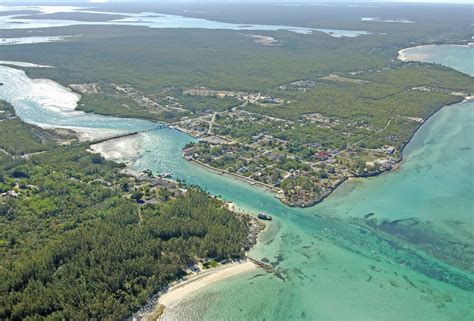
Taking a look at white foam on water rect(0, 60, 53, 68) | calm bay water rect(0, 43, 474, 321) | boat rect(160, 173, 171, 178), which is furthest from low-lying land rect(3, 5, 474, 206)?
boat rect(160, 173, 171, 178)

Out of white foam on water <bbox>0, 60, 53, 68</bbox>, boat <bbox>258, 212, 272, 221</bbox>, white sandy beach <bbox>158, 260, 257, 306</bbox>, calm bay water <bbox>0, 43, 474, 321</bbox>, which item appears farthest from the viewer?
white foam on water <bbox>0, 60, 53, 68</bbox>

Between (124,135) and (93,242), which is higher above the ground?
(124,135)

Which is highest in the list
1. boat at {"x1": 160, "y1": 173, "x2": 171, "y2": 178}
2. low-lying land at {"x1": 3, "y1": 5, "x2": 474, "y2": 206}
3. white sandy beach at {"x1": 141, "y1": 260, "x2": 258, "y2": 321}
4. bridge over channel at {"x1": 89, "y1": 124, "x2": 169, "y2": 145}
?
low-lying land at {"x1": 3, "y1": 5, "x2": 474, "y2": 206}

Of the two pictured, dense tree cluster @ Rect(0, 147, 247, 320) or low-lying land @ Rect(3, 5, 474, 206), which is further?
low-lying land @ Rect(3, 5, 474, 206)

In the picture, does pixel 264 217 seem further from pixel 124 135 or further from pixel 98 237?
pixel 124 135

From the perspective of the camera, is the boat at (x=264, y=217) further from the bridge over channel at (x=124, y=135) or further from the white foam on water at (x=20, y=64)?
the white foam on water at (x=20, y=64)

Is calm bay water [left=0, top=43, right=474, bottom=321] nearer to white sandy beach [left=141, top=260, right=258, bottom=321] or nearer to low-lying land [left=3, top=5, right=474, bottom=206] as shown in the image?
white sandy beach [left=141, top=260, right=258, bottom=321]

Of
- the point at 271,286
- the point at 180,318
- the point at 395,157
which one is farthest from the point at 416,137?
the point at 180,318

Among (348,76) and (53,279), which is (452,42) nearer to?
(348,76)

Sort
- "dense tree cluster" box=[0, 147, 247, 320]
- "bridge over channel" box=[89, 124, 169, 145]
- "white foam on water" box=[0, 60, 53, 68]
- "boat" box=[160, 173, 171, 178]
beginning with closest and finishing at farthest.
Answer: "dense tree cluster" box=[0, 147, 247, 320], "boat" box=[160, 173, 171, 178], "bridge over channel" box=[89, 124, 169, 145], "white foam on water" box=[0, 60, 53, 68]

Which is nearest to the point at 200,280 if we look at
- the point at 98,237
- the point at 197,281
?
the point at 197,281
